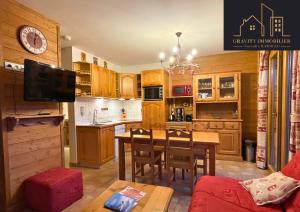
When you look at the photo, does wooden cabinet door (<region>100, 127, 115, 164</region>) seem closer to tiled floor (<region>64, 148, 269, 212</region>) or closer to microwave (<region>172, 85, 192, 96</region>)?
tiled floor (<region>64, 148, 269, 212</region>)

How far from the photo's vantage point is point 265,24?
1.57 metres

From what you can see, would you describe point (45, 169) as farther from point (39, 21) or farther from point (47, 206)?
point (39, 21)

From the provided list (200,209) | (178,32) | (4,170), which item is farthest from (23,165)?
(178,32)

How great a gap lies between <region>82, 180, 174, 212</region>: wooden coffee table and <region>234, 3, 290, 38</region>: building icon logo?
5.59 feet

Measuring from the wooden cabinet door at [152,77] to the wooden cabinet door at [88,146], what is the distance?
2.01m

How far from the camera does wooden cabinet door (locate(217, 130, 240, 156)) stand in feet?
13.5

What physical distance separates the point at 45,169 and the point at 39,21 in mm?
2191

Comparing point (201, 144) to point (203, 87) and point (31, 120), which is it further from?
point (31, 120)

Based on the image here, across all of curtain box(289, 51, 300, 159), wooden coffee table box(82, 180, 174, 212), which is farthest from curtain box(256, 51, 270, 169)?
wooden coffee table box(82, 180, 174, 212)

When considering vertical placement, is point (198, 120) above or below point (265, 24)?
below

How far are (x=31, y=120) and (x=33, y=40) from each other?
1129 millimetres

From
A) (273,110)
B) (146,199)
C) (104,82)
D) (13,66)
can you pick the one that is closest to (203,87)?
(273,110)

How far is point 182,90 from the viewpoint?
488 cm

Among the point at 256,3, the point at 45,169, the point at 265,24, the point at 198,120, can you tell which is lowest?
the point at 45,169
